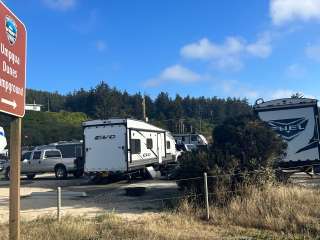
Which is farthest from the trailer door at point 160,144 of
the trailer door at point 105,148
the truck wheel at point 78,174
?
the trailer door at point 105,148

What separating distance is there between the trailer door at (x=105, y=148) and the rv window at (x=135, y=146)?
0.70m

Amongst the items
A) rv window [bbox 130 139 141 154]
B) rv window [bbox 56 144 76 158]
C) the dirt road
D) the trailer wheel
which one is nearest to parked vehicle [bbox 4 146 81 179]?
rv window [bbox 56 144 76 158]

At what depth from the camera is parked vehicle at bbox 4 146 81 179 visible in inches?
1246

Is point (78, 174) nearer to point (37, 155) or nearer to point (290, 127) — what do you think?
point (37, 155)

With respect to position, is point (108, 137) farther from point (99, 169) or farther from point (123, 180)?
point (123, 180)

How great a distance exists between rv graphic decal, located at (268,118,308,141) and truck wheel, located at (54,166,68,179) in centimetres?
1528

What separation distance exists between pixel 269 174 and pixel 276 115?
5788 millimetres

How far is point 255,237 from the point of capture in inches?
412

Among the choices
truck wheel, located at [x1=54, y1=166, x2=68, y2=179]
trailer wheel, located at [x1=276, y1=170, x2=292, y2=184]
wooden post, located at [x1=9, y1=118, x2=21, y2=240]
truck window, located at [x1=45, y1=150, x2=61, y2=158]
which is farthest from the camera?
truck window, located at [x1=45, y1=150, x2=61, y2=158]

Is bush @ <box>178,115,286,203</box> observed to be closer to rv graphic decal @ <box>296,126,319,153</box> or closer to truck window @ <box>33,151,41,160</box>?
rv graphic decal @ <box>296,126,319,153</box>

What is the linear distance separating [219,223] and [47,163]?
21204mm

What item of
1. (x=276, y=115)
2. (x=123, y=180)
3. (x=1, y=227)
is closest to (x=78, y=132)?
(x=123, y=180)

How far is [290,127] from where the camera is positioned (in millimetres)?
20531

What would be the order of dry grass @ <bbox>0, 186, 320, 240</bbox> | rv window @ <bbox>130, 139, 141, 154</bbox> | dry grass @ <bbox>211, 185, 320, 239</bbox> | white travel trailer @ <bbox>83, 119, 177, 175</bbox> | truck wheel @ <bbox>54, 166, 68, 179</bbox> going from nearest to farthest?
1. dry grass @ <bbox>0, 186, 320, 240</bbox>
2. dry grass @ <bbox>211, 185, 320, 239</bbox>
3. white travel trailer @ <bbox>83, 119, 177, 175</bbox>
4. rv window @ <bbox>130, 139, 141, 154</bbox>
5. truck wheel @ <bbox>54, 166, 68, 179</bbox>
